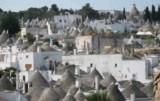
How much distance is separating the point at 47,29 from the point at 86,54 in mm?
36780

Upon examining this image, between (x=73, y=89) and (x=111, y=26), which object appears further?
(x=111, y=26)

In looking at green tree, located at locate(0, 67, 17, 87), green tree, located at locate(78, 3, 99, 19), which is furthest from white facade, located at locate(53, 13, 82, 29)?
green tree, located at locate(0, 67, 17, 87)

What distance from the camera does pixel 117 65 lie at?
166 feet

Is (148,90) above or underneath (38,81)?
underneath

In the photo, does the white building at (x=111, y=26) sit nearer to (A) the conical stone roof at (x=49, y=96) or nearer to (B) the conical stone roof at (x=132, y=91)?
(B) the conical stone roof at (x=132, y=91)

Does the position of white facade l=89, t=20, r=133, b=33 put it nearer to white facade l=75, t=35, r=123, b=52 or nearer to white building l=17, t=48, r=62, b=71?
white facade l=75, t=35, r=123, b=52

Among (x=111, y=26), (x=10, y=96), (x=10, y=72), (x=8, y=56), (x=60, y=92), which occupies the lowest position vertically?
(x=10, y=72)

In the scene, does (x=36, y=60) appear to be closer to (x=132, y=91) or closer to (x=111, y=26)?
(x=132, y=91)

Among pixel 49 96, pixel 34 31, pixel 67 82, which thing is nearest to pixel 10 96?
pixel 49 96

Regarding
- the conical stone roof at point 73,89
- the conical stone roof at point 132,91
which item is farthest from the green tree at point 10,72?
the conical stone roof at point 132,91

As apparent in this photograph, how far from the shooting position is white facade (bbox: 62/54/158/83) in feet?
159

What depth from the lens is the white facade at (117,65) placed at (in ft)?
159

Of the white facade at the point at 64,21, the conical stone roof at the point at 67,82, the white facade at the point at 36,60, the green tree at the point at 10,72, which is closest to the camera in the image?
the conical stone roof at the point at 67,82

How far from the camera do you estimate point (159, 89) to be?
7.58 metres
